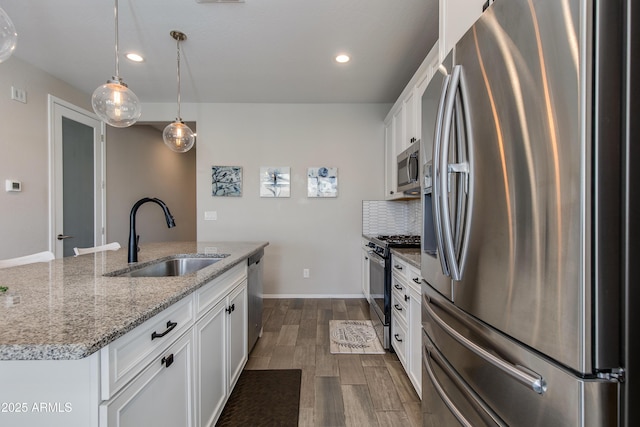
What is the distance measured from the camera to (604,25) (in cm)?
59

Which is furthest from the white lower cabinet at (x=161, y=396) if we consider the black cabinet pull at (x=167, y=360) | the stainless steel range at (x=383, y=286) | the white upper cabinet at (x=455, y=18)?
the white upper cabinet at (x=455, y=18)

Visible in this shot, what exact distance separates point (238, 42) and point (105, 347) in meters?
2.64

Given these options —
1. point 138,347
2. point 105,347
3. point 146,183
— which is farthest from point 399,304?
point 146,183

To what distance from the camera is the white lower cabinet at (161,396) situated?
2.58 feet

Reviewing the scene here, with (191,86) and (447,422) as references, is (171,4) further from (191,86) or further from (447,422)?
(447,422)

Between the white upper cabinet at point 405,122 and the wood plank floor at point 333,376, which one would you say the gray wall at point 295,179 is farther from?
the wood plank floor at point 333,376

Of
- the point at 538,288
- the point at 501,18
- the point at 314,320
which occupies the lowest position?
the point at 314,320

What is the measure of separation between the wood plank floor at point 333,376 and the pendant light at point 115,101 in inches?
81.8

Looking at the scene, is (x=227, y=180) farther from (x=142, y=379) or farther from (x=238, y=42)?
(x=142, y=379)

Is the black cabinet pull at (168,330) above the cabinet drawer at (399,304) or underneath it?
above

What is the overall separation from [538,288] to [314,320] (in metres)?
2.79

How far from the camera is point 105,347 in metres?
0.73

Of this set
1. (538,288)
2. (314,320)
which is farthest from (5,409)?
(314,320)

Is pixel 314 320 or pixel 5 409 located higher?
pixel 5 409
